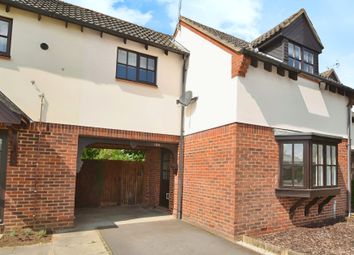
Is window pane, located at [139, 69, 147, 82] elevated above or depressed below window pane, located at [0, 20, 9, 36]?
below

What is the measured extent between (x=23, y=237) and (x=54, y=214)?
946 millimetres

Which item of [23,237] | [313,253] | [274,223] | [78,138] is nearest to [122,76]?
[78,138]

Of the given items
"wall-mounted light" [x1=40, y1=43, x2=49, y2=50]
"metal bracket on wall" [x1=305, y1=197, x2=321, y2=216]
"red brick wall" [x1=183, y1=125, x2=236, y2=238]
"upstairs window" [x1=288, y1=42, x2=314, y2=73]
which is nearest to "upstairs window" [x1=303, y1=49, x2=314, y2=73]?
"upstairs window" [x1=288, y1=42, x2=314, y2=73]

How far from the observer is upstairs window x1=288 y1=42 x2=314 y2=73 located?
9.84 metres

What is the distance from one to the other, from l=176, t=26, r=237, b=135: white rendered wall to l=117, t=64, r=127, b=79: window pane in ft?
6.85

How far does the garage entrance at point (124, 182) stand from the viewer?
464 inches

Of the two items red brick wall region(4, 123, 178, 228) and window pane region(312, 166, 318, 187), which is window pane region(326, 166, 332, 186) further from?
red brick wall region(4, 123, 178, 228)

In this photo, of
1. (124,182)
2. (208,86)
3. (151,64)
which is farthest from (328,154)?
(124,182)

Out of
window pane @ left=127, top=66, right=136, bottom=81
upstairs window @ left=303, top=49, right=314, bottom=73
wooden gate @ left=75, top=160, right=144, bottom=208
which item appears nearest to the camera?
window pane @ left=127, top=66, right=136, bottom=81

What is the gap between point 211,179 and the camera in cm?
812

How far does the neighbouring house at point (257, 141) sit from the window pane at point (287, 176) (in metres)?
0.03

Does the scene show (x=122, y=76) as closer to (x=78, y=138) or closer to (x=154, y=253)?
(x=78, y=138)

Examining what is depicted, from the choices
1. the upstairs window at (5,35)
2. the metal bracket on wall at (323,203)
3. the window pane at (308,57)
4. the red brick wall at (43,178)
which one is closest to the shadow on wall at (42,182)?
the red brick wall at (43,178)

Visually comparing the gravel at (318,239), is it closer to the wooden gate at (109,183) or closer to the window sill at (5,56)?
the wooden gate at (109,183)
